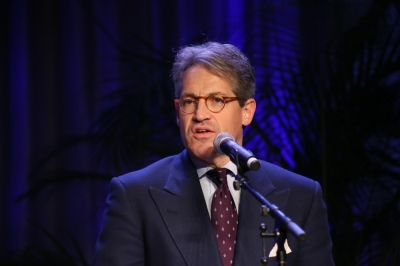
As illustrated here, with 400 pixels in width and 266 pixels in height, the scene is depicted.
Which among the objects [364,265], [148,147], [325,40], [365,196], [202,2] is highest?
[202,2]

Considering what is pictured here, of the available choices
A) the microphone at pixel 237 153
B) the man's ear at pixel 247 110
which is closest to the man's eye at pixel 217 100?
the man's ear at pixel 247 110

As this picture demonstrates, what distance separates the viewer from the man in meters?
2.43

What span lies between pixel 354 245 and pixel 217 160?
1.34 metres

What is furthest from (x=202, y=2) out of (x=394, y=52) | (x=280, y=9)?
(x=394, y=52)

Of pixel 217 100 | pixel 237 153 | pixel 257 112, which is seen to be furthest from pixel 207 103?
pixel 257 112

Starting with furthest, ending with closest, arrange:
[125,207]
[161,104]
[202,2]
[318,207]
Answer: [202,2]
[161,104]
[318,207]
[125,207]

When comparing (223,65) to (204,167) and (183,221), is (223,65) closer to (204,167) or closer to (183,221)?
(204,167)

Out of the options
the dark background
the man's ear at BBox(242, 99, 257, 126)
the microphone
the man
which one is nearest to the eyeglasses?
the man

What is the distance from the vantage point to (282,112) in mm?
3648

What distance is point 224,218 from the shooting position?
8.21ft

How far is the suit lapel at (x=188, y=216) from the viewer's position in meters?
2.42

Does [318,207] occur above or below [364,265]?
above

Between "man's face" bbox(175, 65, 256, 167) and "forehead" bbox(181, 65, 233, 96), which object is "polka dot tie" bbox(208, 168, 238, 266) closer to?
"man's face" bbox(175, 65, 256, 167)

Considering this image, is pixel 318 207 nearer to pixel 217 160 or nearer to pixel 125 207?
pixel 217 160
